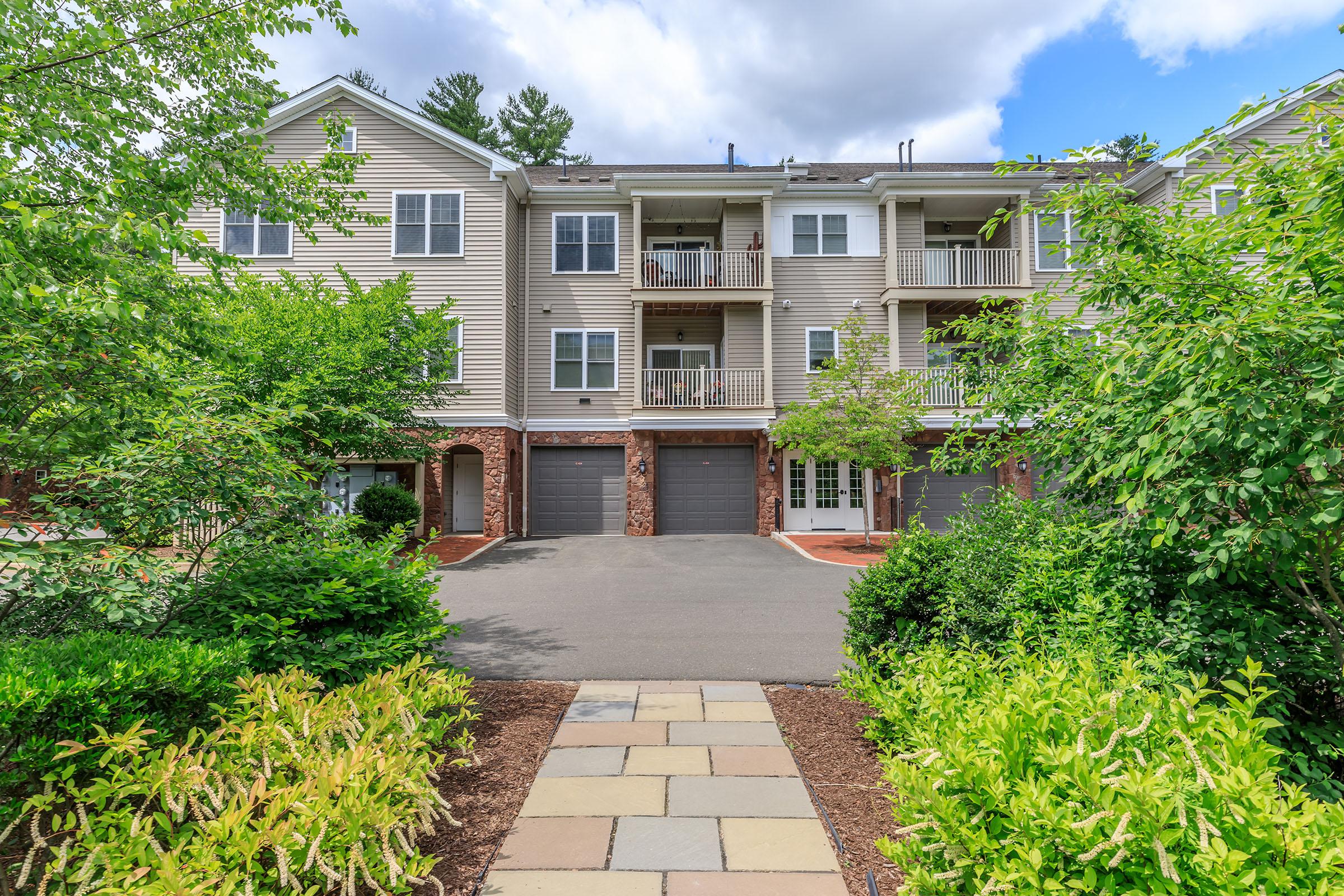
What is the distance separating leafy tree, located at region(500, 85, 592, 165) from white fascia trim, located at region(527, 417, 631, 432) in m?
20.1

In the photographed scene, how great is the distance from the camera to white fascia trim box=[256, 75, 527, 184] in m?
15.9

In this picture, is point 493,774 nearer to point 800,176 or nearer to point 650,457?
point 650,457

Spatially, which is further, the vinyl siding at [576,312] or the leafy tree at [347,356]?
the vinyl siding at [576,312]

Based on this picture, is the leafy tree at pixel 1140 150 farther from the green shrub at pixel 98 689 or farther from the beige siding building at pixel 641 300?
the beige siding building at pixel 641 300

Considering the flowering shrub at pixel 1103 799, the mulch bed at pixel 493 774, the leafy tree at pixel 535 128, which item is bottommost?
the mulch bed at pixel 493 774

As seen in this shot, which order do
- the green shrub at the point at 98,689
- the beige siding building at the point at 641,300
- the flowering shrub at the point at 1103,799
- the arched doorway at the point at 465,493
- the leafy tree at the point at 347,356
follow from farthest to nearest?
the arched doorway at the point at 465,493
the beige siding building at the point at 641,300
the leafy tree at the point at 347,356
the green shrub at the point at 98,689
the flowering shrub at the point at 1103,799

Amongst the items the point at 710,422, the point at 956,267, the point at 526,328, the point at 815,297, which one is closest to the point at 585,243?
the point at 526,328

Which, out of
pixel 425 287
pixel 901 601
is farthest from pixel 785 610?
pixel 425 287

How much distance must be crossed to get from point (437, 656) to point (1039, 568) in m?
3.92

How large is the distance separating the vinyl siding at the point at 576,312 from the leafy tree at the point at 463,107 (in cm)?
1799

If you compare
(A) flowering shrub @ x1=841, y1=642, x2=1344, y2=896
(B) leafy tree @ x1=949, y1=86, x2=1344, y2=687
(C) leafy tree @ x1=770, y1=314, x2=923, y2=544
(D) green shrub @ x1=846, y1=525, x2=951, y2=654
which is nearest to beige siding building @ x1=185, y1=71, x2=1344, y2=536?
(C) leafy tree @ x1=770, y1=314, x2=923, y2=544

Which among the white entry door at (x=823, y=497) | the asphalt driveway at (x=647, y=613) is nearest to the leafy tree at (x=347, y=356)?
the asphalt driveway at (x=647, y=613)

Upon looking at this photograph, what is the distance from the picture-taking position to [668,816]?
10.1ft

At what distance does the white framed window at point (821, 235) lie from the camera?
17.6m
